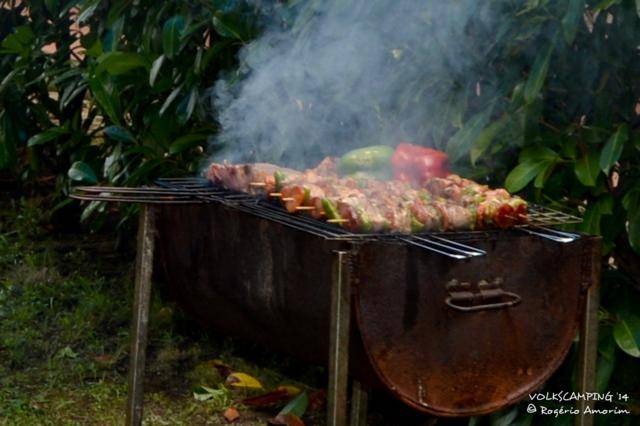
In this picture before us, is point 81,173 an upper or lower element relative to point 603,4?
lower

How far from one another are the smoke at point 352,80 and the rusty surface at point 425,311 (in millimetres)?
826

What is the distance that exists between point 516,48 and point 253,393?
1912 mm

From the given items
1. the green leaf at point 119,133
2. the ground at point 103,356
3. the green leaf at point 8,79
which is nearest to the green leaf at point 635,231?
the ground at point 103,356

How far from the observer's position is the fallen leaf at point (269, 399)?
4.58m

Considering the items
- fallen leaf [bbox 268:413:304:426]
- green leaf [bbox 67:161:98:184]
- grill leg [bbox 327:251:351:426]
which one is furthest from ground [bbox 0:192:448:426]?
grill leg [bbox 327:251:351:426]

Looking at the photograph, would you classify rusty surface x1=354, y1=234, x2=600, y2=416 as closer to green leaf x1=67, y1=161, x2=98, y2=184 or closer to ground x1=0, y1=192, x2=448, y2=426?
ground x1=0, y1=192, x2=448, y2=426

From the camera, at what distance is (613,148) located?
3623 mm

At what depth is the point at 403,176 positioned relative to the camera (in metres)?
3.93

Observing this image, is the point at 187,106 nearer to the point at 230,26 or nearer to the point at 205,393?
the point at 230,26

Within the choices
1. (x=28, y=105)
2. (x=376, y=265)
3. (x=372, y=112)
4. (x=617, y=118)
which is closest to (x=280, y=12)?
(x=372, y=112)

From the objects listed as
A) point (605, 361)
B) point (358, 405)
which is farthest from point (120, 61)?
point (605, 361)

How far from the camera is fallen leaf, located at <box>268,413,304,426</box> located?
4.24m

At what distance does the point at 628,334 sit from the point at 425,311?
0.90m

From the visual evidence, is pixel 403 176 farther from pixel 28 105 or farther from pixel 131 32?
pixel 28 105
